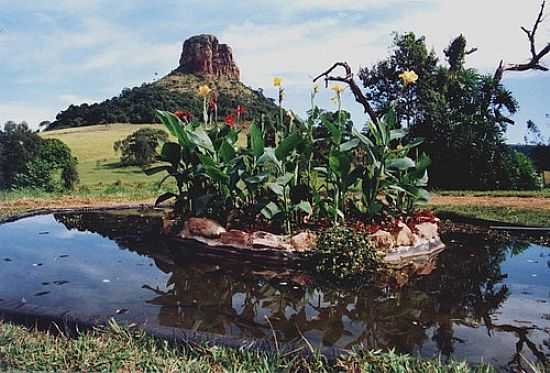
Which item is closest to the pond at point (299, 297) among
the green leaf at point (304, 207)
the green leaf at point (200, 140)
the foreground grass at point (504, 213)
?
the green leaf at point (304, 207)

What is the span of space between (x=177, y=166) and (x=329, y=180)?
1568 millimetres

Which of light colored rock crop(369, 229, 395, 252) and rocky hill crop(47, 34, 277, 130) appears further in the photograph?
rocky hill crop(47, 34, 277, 130)

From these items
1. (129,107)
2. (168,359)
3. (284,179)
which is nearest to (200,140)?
(284,179)

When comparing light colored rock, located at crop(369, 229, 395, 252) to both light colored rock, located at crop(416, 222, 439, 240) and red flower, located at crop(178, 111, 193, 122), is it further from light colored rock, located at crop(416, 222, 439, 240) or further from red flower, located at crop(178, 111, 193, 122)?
red flower, located at crop(178, 111, 193, 122)

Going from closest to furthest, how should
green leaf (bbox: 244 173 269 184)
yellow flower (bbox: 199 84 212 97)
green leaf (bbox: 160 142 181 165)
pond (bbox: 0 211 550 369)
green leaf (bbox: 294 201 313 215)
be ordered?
pond (bbox: 0 211 550 369), green leaf (bbox: 294 201 313 215), green leaf (bbox: 244 173 269 184), yellow flower (bbox: 199 84 212 97), green leaf (bbox: 160 142 181 165)

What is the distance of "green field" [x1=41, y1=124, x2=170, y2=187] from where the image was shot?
15430 millimetres

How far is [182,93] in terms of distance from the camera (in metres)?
25.4

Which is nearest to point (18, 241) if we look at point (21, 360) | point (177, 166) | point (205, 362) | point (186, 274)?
point (177, 166)

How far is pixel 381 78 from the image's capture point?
51.7ft

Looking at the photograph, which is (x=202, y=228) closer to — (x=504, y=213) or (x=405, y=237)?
(x=405, y=237)

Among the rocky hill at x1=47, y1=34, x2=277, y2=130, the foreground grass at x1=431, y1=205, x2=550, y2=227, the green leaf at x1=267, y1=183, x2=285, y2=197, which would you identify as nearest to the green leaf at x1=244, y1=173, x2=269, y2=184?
the green leaf at x1=267, y1=183, x2=285, y2=197

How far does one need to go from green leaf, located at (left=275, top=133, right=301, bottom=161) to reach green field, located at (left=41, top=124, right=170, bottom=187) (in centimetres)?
1006

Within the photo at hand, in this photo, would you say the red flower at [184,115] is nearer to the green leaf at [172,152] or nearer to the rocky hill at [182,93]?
the green leaf at [172,152]

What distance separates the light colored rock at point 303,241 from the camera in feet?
14.0
